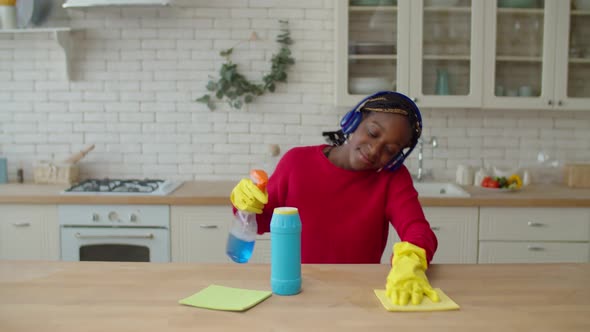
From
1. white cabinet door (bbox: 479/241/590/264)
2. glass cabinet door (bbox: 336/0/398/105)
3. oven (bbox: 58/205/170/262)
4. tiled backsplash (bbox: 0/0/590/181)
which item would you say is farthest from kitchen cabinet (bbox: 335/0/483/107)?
oven (bbox: 58/205/170/262)

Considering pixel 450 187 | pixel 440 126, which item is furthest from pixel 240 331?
pixel 440 126

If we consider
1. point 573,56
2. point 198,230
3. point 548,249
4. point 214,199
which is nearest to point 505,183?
point 548,249

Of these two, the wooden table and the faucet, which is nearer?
the wooden table

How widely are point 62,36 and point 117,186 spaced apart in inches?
39.8

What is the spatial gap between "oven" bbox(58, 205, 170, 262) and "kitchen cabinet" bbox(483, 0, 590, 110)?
6.72 feet

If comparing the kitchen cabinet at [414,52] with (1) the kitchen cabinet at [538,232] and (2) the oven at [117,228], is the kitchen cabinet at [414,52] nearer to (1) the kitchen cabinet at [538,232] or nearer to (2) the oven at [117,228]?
(1) the kitchen cabinet at [538,232]

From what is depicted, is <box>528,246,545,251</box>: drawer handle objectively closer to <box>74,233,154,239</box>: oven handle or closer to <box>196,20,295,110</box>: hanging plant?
<box>196,20,295,110</box>: hanging plant

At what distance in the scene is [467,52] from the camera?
356 cm

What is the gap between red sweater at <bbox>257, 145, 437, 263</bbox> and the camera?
2.02 metres

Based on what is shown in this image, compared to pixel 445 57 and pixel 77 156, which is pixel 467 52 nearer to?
pixel 445 57

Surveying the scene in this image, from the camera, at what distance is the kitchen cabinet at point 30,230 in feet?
10.9

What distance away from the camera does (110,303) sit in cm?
149

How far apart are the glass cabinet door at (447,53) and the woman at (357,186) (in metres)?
1.57

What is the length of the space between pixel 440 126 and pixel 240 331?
2.85 metres
